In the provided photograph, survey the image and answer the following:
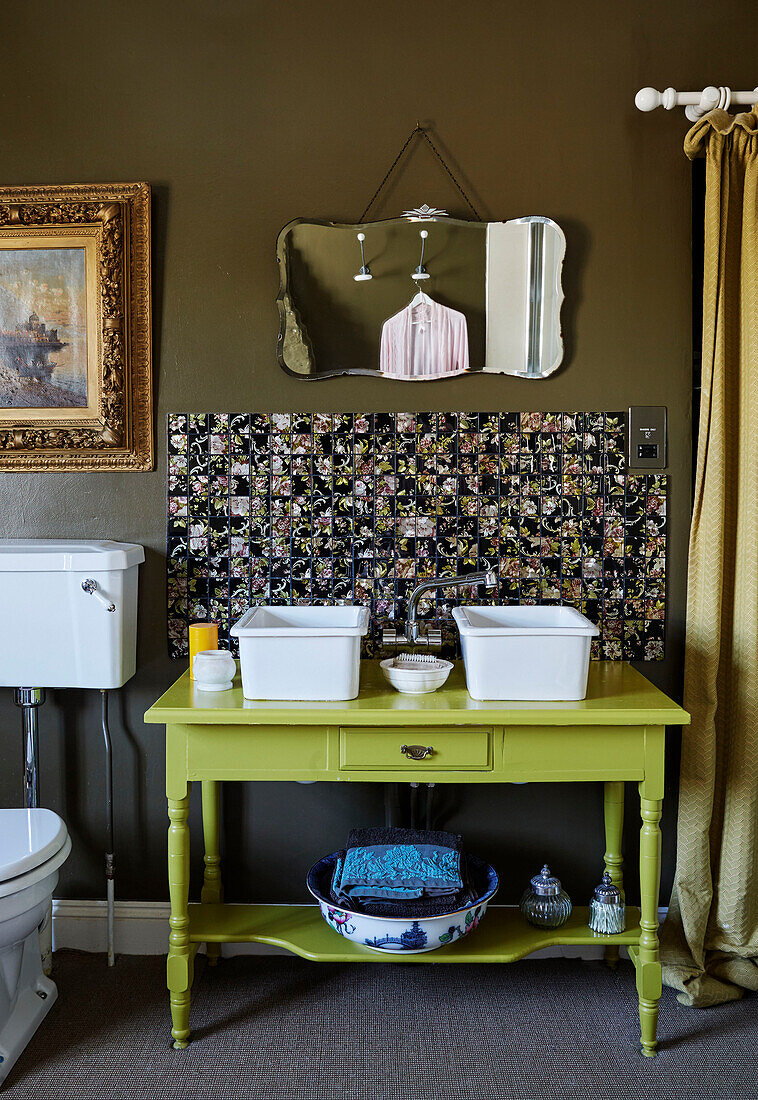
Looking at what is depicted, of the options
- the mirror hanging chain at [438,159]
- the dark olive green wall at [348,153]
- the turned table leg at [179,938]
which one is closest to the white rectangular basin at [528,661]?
the dark olive green wall at [348,153]

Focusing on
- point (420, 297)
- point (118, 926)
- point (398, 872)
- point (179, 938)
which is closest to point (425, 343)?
point (420, 297)

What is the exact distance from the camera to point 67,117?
2.21 meters

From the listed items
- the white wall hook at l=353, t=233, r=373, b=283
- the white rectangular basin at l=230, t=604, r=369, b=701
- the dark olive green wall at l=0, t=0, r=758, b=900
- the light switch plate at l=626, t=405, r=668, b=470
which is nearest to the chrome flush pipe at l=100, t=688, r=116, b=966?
the dark olive green wall at l=0, t=0, r=758, b=900

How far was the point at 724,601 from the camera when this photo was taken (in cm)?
212

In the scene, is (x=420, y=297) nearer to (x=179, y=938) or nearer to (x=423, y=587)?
(x=423, y=587)

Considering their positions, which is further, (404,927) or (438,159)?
(438,159)

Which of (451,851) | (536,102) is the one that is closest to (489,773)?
(451,851)

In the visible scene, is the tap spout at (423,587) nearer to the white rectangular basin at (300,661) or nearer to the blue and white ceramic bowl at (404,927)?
the white rectangular basin at (300,661)

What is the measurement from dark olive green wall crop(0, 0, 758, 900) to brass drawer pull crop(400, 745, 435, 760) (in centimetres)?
77

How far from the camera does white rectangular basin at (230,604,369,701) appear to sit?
5.96 feet

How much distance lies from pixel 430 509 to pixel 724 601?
77 cm

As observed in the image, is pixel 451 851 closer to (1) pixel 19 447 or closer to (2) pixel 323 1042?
(2) pixel 323 1042

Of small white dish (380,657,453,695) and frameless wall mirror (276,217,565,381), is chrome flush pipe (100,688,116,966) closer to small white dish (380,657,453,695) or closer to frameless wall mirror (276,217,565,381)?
small white dish (380,657,453,695)

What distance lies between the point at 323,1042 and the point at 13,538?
1460 mm
